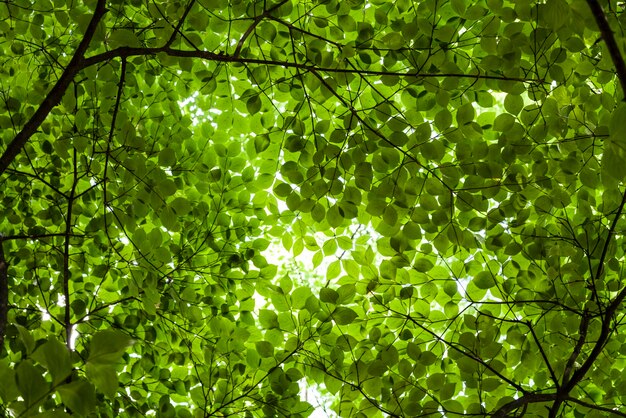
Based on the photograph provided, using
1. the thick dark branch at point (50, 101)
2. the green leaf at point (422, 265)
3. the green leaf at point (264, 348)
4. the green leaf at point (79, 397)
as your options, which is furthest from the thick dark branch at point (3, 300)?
the green leaf at point (422, 265)

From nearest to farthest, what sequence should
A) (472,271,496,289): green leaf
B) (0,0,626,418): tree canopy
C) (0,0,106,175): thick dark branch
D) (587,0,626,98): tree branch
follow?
(587,0,626,98): tree branch → (0,0,106,175): thick dark branch → (0,0,626,418): tree canopy → (472,271,496,289): green leaf

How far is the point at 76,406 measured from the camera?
0.86 metres

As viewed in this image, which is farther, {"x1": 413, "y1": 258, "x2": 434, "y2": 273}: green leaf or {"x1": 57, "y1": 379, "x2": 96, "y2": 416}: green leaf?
{"x1": 413, "y1": 258, "x2": 434, "y2": 273}: green leaf

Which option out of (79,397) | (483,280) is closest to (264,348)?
(483,280)

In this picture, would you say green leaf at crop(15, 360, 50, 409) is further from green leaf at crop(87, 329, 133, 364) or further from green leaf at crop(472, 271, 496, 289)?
green leaf at crop(472, 271, 496, 289)

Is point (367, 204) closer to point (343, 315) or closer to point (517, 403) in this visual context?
point (343, 315)

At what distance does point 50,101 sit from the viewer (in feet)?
6.23

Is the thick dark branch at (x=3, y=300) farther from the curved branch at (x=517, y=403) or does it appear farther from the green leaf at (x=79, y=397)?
the curved branch at (x=517, y=403)

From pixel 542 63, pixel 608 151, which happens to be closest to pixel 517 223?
pixel 542 63

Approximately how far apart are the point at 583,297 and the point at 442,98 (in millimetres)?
1217

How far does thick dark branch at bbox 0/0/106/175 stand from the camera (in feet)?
6.02

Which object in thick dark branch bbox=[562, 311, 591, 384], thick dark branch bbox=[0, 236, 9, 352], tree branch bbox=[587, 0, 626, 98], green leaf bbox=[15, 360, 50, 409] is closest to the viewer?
green leaf bbox=[15, 360, 50, 409]

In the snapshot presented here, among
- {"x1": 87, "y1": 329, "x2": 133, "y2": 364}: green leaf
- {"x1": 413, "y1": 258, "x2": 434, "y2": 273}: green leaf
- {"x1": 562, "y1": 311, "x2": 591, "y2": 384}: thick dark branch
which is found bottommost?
{"x1": 87, "y1": 329, "x2": 133, "y2": 364}: green leaf

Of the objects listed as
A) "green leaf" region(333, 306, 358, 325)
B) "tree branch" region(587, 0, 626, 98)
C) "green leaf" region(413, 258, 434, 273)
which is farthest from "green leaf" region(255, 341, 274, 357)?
"tree branch" region(587, 0, 626, 98)
